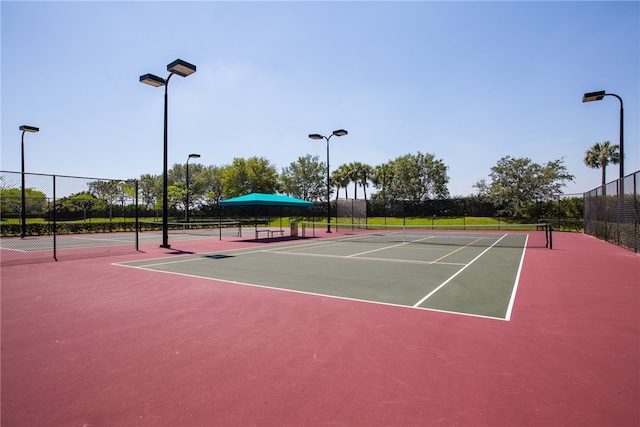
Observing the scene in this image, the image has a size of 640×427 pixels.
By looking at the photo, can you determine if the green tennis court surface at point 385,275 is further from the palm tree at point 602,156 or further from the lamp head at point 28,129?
the palm tree at point 602,156

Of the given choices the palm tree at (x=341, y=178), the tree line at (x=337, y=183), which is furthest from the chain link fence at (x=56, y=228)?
the palm tree at (x=341, y=178)

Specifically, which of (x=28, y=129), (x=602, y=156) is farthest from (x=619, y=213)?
(x=602, y=156)

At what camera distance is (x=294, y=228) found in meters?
23.1

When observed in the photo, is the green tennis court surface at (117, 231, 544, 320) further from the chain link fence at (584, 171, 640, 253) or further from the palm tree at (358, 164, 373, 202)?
the palm tree at (358, 164, 373, 202)

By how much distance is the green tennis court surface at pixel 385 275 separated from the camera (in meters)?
6.37

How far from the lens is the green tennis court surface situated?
251 inches

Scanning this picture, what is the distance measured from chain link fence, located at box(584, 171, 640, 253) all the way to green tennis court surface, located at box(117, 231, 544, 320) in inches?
162

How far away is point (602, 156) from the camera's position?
5084 cm

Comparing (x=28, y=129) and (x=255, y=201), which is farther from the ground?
(x=28, y=129)

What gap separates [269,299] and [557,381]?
4.47 m

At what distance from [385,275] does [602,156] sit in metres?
59.2

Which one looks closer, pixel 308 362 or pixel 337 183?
pixel 308 362

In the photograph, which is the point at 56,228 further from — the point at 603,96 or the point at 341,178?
the point at 341,178

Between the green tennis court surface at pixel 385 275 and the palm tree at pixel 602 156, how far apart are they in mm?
51672
